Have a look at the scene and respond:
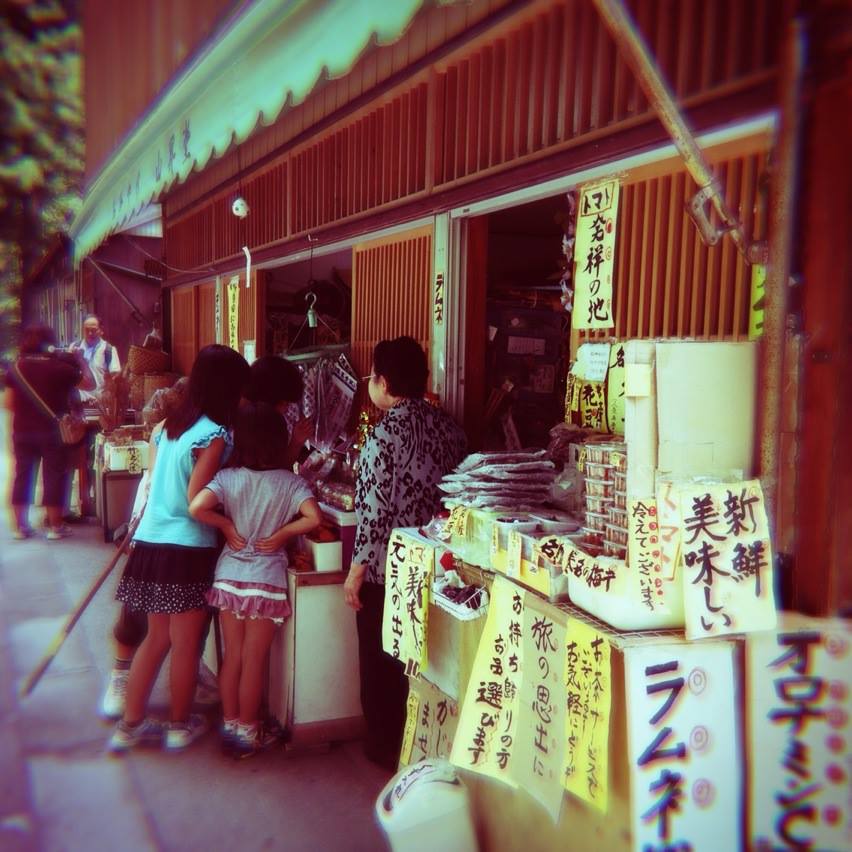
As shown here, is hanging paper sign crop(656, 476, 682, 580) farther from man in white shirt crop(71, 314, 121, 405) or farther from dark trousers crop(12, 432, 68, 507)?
man in white shirt crop(71, 314, 121, 405)

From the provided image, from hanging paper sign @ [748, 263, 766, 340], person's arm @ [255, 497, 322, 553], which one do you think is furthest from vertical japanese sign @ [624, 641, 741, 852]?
person's arm @ [255, 497, 322, 553]

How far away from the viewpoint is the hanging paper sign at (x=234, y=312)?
786 cm

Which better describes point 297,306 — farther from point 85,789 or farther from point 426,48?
point 85,789

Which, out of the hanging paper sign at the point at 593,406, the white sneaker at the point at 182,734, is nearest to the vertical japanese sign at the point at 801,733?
the hanging paper sign at the point at 593,406

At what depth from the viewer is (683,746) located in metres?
2.04

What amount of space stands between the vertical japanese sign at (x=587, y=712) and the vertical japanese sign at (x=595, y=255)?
1496 millimetres

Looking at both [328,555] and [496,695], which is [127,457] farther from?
[496,695]

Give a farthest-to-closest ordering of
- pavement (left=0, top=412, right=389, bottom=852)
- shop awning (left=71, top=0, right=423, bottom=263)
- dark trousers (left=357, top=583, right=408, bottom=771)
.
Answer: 1. dark trousers (left=357, top=583, right=408, bottom=771)
2. pavement (left=0, top=412, right=389, bottom=852)
3. shop awning (left=71, top=0, right=423, bottom=263)

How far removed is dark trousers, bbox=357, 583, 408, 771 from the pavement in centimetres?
14

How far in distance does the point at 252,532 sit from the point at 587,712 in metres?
2.27

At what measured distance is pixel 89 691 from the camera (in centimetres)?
483

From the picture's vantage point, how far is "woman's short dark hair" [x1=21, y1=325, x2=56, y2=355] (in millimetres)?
8438

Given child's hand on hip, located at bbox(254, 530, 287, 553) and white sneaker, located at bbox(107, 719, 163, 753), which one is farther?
white sneaker, located at bbox(107, 719, 163, 753)

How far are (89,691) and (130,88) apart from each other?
3926mm
